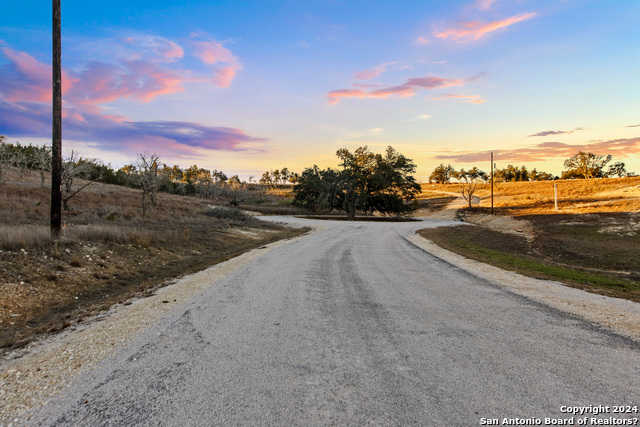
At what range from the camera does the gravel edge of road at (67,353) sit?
139 inches

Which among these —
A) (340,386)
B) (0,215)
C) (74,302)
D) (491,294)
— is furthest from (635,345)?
(0,215)

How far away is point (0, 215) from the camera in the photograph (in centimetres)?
1841

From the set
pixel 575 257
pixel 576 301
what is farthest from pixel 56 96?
pixel 575 257

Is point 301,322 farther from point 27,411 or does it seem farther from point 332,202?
point 332,202

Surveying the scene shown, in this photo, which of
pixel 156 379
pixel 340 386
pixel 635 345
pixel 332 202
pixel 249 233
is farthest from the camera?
pixel 332 202

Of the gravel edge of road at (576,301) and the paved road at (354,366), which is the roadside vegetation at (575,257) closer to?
the gravel edge of road at (576,301)

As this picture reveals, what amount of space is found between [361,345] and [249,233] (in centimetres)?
2077

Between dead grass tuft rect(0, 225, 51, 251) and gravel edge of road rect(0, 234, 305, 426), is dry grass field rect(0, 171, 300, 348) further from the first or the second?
gravel edge of road rect(0, 234, 305, 426)

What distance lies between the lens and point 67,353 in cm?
464

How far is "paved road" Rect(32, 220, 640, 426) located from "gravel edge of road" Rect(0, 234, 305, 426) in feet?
0.97

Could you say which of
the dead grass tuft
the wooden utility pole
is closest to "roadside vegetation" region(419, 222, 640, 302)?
the dead grass tuft

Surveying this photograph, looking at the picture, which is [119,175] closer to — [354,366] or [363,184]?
[363,184]

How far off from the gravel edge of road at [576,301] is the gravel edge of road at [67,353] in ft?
26.6

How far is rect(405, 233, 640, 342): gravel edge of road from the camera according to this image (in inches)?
217
